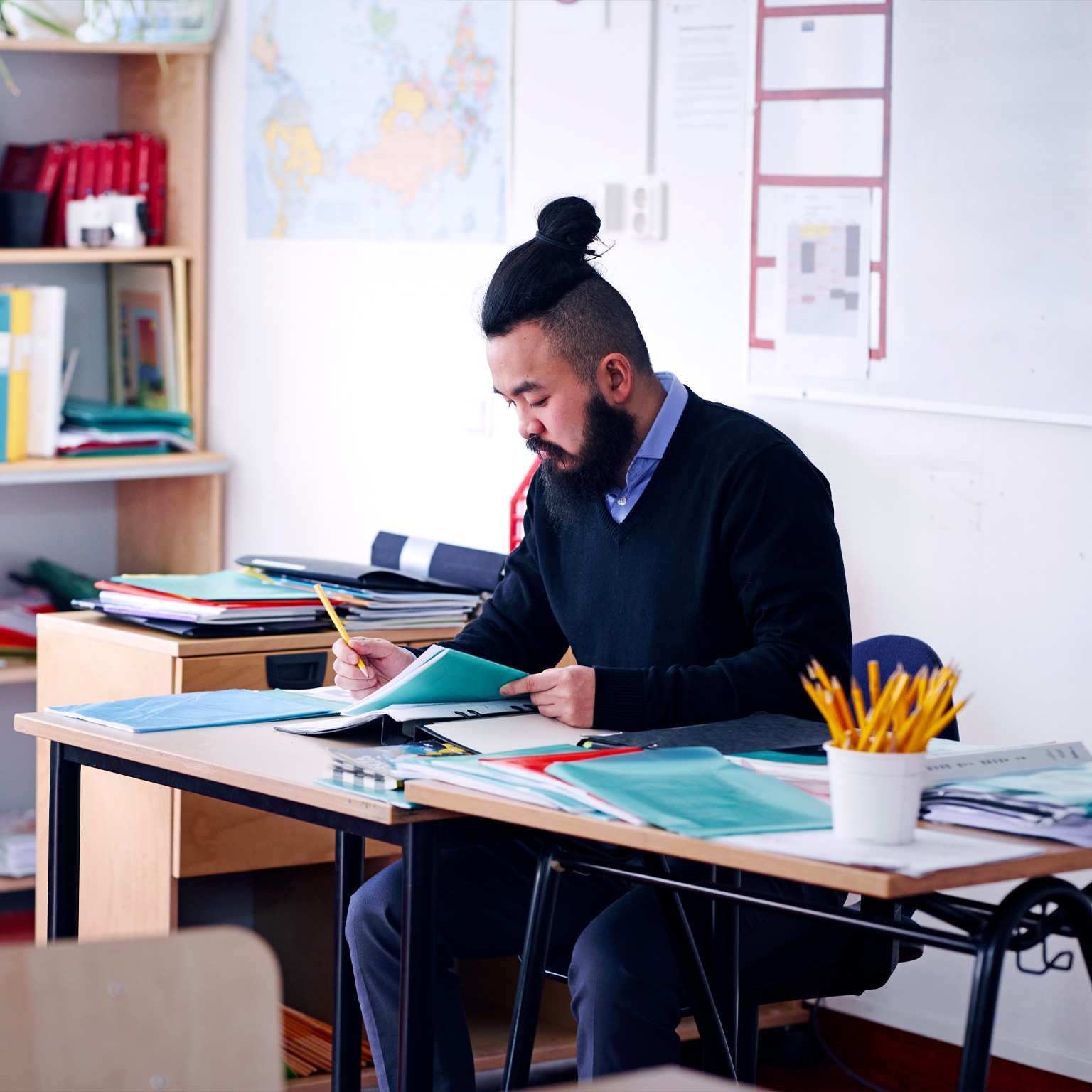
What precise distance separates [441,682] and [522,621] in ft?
1.30

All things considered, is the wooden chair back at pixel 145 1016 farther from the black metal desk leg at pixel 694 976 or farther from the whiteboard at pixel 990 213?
the whiteboard at pixel 990 213

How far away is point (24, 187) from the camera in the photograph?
381cm

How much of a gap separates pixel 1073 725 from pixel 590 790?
1349 mm

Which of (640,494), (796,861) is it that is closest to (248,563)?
(640,494)

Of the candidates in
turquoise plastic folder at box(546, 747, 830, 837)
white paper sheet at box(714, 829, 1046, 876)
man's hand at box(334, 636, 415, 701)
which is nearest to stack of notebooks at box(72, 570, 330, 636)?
man's hand at box(334, 636, 415, 701)

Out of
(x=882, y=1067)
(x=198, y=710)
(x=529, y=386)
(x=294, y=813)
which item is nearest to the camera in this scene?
(x=294, y=813)

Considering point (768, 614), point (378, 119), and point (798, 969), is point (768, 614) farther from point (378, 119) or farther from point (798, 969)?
point (378, 119)

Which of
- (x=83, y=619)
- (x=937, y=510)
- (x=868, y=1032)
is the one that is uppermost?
(x=937, y=510)

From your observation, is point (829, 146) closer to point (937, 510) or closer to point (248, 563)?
point (937, 510)

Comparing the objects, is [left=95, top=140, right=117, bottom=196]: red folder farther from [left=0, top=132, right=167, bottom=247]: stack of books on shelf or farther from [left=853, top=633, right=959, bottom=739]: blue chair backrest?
[left=853, top=633, right=959, bottom=739]: blue chair backrest

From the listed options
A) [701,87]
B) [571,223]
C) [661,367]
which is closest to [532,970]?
[571,223]

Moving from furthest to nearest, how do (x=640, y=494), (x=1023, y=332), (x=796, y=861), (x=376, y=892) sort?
(x=1023, y=332) < (x=640, y=494) < (x=376, y=892) < (x=796, y=861)

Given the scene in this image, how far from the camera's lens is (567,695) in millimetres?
1845

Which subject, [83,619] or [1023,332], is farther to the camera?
[83,619]
